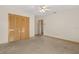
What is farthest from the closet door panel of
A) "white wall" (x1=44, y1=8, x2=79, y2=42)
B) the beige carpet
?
"white wall" (x1=44, y1=8, x2=79, y2=42)

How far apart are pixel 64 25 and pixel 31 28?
2779 millimetres

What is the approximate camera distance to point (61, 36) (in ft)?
23.7

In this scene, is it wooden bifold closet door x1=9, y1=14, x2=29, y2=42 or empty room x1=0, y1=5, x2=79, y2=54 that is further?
wooden bifold closet door x1=9, y1=14, x2=29, y2=42

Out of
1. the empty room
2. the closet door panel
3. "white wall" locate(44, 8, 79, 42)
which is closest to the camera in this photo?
the empty room

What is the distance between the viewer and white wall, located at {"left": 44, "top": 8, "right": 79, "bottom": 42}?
6059mm

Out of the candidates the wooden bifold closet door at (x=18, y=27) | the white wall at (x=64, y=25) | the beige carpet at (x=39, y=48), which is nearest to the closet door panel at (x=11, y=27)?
the wooden bifold closet door at (x=18, y=27)

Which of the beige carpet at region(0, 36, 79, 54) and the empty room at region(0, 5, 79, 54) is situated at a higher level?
the empty room at region(0, 5, 79, 54)

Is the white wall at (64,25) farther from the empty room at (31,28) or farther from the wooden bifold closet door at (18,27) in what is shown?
the wooden bifold closet door at (18,27)

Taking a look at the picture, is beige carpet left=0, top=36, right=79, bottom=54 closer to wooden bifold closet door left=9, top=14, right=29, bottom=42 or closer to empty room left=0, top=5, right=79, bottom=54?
empty room left=0, top=5, right=79, bottom=54

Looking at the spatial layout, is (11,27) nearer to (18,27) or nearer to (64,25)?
(18,27)

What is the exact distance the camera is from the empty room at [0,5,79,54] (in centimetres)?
→ 523

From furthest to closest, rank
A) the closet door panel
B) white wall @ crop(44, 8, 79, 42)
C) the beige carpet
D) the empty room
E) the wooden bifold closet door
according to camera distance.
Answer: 1. the wooden bifold closet door
2. the closet door panel
3. white wall @ crop(44, 8, 79, 42)
4. the empty room
5. the beige carpet
